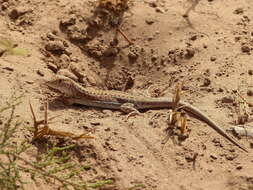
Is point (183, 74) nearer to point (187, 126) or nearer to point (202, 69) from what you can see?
point (202, 69)

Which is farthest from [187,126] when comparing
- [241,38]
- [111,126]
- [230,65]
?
[241,38]

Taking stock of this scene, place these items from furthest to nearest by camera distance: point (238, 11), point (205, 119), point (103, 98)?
point (238, 11) → point (103, 98) → point (205, 119)

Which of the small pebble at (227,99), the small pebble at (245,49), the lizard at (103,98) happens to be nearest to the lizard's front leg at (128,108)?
the lizard at (103,98)

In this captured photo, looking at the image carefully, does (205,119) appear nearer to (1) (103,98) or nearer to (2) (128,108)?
(2) (128,108)

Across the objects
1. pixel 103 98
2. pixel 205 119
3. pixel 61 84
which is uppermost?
pixel 61 84

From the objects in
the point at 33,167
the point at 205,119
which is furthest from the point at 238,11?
the point at 33,167

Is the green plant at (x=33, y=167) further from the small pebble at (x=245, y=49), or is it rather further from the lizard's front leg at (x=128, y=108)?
the small pebble at (x=245, y=49)

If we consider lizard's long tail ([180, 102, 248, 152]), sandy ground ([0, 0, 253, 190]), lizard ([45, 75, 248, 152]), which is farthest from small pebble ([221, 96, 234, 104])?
lizard ([45, 75, 248, 152])
